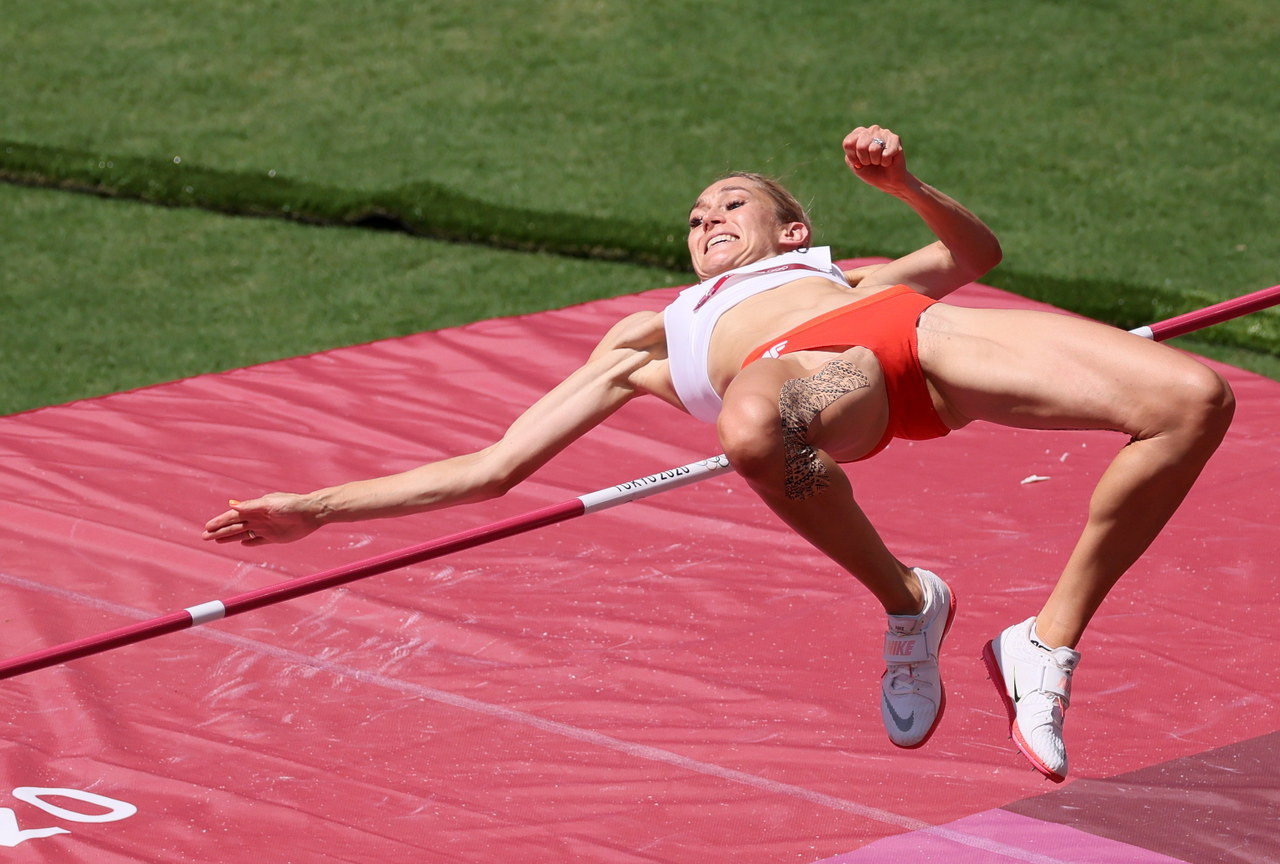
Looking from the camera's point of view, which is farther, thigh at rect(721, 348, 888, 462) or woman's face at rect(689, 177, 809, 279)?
woman's face at rect(689, 177, 809, 279)

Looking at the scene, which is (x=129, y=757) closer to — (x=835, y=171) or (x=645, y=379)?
(x=645, y=379)

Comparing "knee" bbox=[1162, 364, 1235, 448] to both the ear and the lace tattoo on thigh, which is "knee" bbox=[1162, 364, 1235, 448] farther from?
the ear

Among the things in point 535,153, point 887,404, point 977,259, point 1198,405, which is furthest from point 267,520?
point 535,153

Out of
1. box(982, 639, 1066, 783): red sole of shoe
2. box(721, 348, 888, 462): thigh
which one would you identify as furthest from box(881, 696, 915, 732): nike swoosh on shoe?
box(721, 348, 888, 462): thigh

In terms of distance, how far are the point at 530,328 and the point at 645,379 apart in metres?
2.13

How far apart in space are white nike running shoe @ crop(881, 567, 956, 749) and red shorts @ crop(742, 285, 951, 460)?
0.26 meters

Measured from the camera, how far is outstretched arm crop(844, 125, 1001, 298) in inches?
102

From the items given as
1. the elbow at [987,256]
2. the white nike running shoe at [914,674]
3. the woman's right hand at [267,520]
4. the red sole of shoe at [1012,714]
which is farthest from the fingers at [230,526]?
the elbow at [987,256]

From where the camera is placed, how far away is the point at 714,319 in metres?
2.71

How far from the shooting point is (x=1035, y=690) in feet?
8.07

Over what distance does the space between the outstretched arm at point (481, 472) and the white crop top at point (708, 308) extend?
0.39 feet

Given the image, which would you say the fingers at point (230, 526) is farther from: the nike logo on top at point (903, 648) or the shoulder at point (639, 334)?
the nike logo on top at point (903, 648)

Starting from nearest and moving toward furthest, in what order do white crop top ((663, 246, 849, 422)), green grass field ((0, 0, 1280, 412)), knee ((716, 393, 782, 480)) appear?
knee ((716, 393, 782, 480)) → white crop top ((663, 246, 849, 422)) → green grass field ((0, 0, 1280, 412))

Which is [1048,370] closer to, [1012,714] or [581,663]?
[1012,714]
